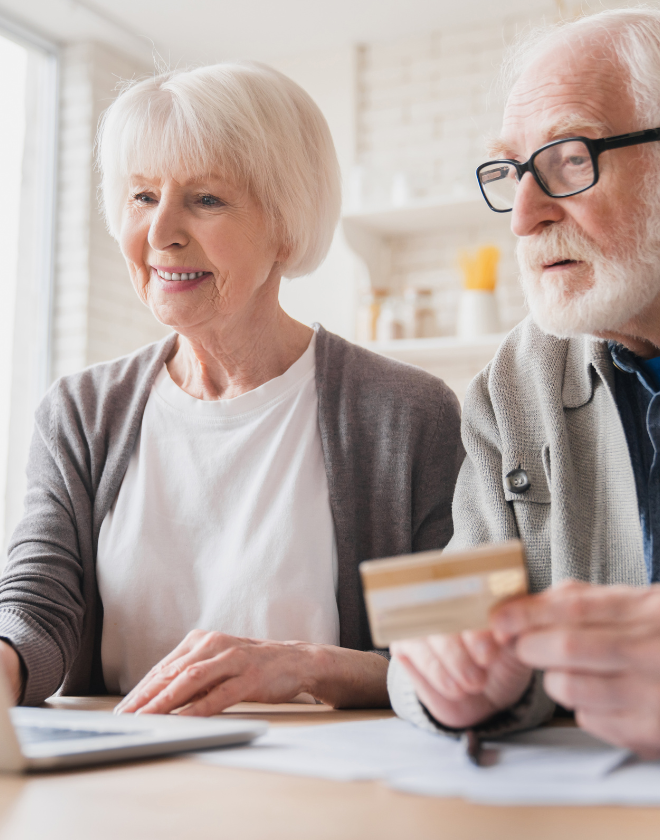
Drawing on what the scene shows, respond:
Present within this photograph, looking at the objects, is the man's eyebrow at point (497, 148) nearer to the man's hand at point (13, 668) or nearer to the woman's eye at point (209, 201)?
the woman's eye at point (209, 201)

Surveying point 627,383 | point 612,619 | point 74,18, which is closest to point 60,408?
point 627,383

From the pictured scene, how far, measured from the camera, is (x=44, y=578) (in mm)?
1346

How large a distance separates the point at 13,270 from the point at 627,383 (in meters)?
3.58

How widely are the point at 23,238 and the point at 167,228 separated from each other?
299cm

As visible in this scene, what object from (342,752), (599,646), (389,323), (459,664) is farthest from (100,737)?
(389,323)

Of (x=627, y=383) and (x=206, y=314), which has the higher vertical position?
(x=206, y=314)

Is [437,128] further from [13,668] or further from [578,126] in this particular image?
[13,668]

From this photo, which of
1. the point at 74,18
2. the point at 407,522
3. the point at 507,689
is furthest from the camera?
the point at 74,18

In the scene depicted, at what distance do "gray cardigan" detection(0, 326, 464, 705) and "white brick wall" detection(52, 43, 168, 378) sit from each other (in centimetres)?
270

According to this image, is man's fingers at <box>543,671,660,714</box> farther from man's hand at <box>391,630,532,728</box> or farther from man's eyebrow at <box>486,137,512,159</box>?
man's eyebrow at <box>486,137,512,159</box>

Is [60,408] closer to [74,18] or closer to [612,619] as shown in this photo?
[612,619]

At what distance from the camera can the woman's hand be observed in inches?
38.5

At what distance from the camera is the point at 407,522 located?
1441 mm

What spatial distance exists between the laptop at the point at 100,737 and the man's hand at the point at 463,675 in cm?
15
